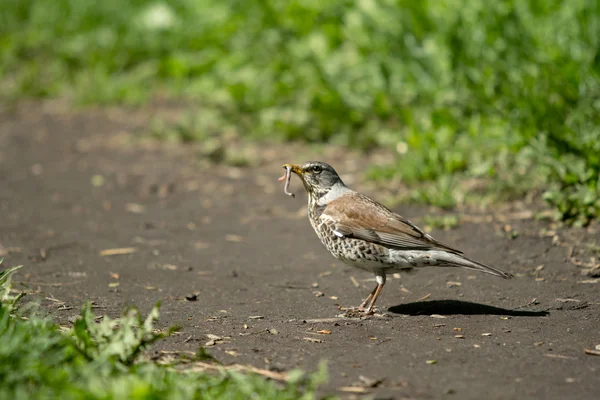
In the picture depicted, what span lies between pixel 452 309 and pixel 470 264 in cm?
49

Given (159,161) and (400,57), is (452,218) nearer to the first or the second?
(400,57)

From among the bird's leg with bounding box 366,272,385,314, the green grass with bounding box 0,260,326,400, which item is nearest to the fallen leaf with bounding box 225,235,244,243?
the bird's leg with bounding box 366,272,385,314

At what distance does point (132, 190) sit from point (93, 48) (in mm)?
5453

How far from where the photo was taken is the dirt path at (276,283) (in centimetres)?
440

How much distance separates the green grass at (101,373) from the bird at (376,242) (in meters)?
1.64

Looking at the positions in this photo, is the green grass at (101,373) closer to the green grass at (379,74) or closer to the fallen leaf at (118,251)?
the fallen leaf at (118,251)

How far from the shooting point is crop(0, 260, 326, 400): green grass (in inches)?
132

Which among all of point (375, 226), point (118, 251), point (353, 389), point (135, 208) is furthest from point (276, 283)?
point (135, 208)

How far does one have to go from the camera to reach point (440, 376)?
13.8 ft

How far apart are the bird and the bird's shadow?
0.25 m

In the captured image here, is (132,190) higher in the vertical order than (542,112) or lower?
lower

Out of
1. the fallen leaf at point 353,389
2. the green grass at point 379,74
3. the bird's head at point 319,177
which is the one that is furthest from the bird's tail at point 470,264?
the green grass at point 379,74

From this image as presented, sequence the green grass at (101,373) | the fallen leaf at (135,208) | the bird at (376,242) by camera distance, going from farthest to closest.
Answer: the fallen leaf at (135,208) → the bird at (376,242) → the green grass at (101,373)

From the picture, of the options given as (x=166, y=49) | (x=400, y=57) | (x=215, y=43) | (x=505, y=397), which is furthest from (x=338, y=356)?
(x=166, y=49)
